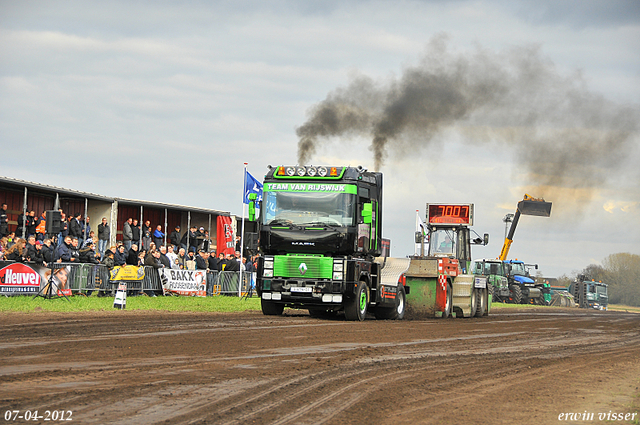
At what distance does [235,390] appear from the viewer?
7.52 m

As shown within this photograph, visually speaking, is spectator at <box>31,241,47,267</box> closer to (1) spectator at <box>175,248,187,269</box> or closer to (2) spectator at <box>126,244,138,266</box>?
(2) spectator at <box>126,244,138,266</box>

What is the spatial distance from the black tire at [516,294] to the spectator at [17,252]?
32285mm

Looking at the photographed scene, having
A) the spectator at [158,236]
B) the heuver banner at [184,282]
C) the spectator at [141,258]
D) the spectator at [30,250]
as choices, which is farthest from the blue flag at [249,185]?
the spectator at [30,250]

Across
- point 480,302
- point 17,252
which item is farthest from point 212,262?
point 480,302

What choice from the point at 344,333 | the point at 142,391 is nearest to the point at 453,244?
the point at 344,333

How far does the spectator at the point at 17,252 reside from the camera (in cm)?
1986

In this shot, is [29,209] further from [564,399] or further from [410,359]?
[564,399]

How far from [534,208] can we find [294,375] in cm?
4479

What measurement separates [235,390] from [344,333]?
287 inches

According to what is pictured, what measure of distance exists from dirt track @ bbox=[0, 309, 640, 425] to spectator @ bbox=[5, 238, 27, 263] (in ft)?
17.6

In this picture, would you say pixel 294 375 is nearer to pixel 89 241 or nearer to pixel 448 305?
pixel 448 305

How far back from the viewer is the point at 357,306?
736 inches

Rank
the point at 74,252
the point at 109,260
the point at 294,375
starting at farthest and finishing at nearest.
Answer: the point at 109,260, the point at 74,252, the point at 294,375

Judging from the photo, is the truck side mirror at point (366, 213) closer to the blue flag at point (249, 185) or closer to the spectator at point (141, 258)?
the spectator at point (141, 258)
